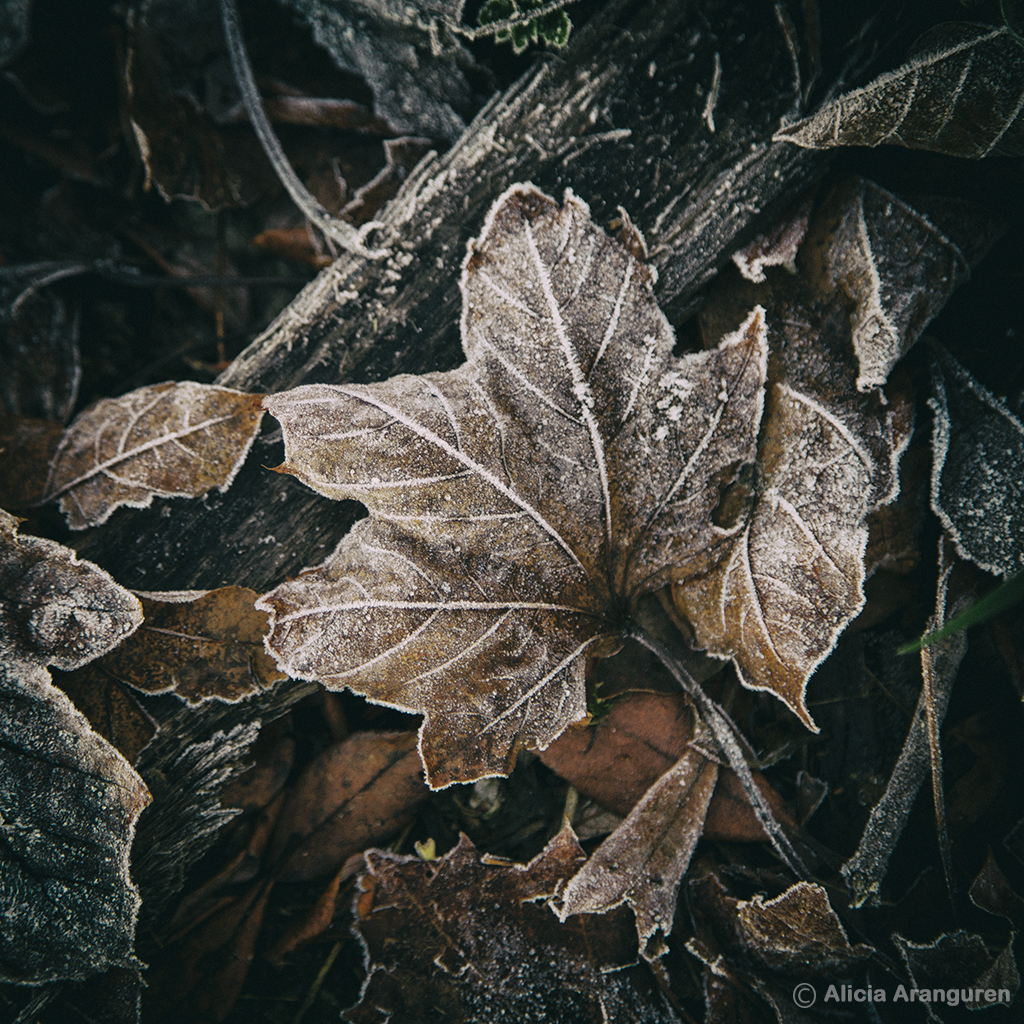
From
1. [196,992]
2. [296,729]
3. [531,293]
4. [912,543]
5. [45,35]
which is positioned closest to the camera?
[531,293]

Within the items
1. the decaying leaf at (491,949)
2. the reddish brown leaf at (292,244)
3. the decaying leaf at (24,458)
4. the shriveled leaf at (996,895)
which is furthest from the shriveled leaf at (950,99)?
the decaying leaf at (24,458)

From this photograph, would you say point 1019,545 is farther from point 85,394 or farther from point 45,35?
point 45,35

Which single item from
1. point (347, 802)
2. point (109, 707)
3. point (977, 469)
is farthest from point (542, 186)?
point (347, 802)

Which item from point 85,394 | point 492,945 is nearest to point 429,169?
point 85,394

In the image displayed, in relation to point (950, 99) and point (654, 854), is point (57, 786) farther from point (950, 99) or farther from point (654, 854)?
point (950, 99)

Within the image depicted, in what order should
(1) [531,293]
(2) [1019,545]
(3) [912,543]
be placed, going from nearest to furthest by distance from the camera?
1. (1) [531,293]
2. (2) [1019,545]
3. (3) [912,543]

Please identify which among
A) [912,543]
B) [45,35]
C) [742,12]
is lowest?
Answer: [45,35]

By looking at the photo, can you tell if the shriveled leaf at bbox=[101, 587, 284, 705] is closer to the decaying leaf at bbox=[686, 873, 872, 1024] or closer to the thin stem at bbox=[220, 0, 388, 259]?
the thin stem at bbox=[220, 0, 388, 259]
